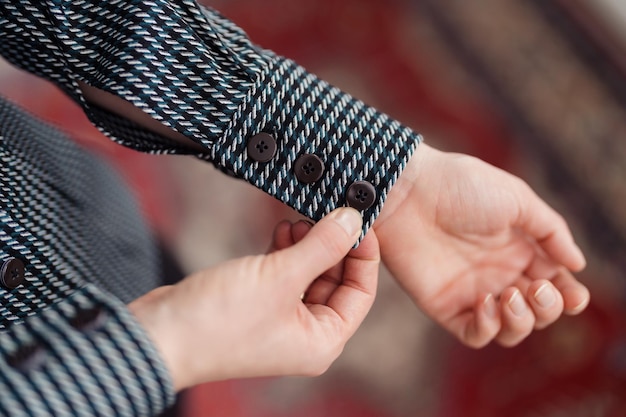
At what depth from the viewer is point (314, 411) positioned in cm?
99

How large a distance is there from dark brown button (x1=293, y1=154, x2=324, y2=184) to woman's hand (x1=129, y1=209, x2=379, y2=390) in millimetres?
42

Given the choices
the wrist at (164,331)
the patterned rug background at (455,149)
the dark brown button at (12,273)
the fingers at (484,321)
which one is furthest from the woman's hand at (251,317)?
the patterned rug background at (455,149)

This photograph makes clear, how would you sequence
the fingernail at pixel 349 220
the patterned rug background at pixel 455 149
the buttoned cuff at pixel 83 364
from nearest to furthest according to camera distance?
the buttoned cuff at pixel 83 364 → the fingernail at pixel 349 220 → the patterned rug background at pixel 455 149

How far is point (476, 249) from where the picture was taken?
0.67 meters

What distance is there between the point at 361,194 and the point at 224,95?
0.47 ft

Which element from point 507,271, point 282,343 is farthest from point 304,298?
point 507,271

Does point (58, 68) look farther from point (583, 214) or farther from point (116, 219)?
point (583, 214)

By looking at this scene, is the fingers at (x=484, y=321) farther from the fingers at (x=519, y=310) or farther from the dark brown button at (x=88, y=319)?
the dark brown button at (x=88, y=319)

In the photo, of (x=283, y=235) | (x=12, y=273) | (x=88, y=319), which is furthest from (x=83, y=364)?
(x=283, y=235)

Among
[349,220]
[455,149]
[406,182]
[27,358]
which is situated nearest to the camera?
[27,358]

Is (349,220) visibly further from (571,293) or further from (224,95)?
(571,293)

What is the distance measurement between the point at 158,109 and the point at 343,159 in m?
0.16

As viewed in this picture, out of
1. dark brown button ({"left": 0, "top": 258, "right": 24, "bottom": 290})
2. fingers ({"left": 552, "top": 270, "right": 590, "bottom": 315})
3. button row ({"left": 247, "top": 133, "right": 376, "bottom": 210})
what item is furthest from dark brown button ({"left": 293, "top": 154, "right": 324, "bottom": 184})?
fingers ({"left": 552, "top": 270, "right": 590, "bottom": 315})

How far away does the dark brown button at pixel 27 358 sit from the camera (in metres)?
0.38
